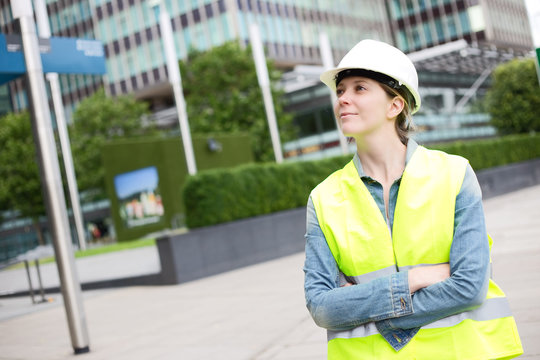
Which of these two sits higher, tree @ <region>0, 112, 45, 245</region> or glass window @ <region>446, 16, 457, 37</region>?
glass window @ <region>446, 16, 457, 37</region>

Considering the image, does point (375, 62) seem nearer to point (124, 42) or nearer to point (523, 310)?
point (523, 310)

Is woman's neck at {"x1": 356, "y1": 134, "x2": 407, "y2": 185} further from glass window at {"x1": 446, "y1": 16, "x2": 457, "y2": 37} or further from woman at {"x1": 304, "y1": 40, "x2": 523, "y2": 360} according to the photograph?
glass window at {"x1": 446, "y1": 16, "x2": 457, "y2": 37}

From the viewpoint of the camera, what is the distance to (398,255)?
2.06m

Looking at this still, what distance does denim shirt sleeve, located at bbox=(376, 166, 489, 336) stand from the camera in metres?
2.01

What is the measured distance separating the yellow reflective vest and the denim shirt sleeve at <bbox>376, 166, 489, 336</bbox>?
0.03 metres

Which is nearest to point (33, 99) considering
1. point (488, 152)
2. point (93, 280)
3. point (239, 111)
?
Result: point (93, 280)

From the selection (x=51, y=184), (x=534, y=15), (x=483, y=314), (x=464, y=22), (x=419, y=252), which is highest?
(x=464, y=22)

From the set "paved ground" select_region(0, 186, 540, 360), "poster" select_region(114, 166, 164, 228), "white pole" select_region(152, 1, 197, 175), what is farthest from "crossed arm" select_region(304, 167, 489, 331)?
"poster" select_region(114, 166, 164, 228)

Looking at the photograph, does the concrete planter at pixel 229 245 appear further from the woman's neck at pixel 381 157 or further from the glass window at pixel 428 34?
the glass window at pixel 428 34

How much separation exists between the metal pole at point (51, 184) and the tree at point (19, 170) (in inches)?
1558

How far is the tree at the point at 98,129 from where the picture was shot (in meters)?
48.8

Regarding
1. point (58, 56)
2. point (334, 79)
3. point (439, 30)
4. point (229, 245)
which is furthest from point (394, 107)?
point (439, 30)

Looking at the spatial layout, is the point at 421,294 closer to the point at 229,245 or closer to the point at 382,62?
the point at 382,62

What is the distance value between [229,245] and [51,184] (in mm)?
7271
